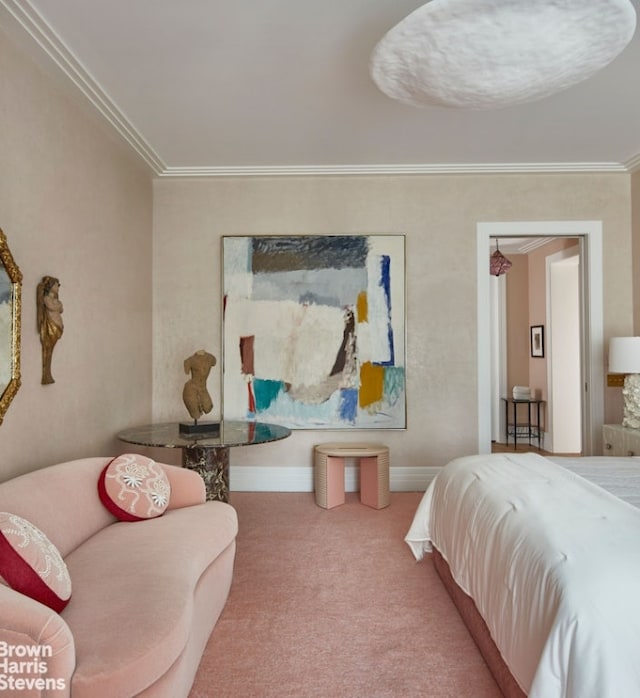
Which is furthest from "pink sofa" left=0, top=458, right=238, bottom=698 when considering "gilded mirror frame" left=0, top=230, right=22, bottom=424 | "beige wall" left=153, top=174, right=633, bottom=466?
"beige wall" left=153, top=174, right=633, bottom=466

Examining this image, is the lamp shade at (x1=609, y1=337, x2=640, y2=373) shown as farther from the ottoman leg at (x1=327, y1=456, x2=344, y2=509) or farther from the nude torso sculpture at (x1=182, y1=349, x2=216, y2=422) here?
the nude torso sculpture at (x1=182, y1=349, x2=216, y2=422)

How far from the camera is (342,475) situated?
4.14m

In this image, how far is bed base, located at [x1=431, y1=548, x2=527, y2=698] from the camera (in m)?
1.74

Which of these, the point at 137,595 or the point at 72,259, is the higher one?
the point at 72,259

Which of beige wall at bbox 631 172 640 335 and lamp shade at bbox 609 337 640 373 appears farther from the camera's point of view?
beige wall at bbox 631 172 640 335

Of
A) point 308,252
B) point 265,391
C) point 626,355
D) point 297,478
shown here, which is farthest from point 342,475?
point 626,355

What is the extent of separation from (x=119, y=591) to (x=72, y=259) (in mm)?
2050

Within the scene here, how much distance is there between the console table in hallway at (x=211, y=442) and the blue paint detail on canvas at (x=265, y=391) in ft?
3.18

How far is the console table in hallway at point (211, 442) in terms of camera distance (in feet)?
10.0

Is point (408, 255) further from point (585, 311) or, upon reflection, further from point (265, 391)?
point (265, 391)

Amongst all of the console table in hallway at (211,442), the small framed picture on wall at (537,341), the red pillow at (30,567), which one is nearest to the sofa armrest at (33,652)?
the red pillow at (30,567)

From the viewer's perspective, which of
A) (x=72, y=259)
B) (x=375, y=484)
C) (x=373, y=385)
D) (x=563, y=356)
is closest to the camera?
(x=72, y=259)

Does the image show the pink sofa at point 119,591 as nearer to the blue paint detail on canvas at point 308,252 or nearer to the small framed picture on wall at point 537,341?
the blue paint detail on canvas at point 308,252

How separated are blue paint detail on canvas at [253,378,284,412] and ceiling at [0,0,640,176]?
1.80m
